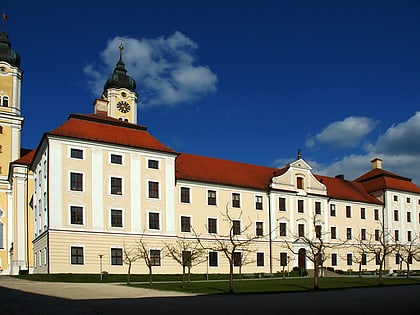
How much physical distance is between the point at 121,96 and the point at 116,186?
105 ft

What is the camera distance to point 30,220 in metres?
53.9

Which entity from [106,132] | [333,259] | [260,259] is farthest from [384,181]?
[106,132]

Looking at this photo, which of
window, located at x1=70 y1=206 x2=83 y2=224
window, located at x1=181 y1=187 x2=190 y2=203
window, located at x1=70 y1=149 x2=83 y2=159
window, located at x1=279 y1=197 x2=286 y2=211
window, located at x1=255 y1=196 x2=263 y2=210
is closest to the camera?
window, located at x1=70 y1=206 x2=83 y2=224

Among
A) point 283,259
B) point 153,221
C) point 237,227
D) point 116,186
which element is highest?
point 116,186

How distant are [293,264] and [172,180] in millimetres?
17737

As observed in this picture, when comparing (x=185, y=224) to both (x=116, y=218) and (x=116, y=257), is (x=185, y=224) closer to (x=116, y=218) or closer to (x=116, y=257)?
(x=116, y=218)

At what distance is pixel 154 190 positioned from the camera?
47656 millimetres

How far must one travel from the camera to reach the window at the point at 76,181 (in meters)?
43.3

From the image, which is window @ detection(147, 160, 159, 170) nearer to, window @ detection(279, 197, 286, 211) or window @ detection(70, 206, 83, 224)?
window @ detection(70, 206, 83, 224)

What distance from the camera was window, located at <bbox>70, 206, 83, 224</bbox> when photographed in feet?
140

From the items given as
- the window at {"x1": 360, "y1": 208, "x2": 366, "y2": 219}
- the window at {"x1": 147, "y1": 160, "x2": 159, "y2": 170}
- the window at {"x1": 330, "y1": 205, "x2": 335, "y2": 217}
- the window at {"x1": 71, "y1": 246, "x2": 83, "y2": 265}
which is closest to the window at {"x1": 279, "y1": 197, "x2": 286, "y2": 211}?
the window at {"x1": 330, "y1": 205, "x2": 335, "y2": 217}

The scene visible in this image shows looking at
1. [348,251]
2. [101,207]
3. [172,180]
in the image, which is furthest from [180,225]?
[348,251]

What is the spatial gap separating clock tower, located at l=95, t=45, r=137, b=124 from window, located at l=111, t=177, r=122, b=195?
94.2 ft

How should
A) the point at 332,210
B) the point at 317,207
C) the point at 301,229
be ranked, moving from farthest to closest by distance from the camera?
1. the point at 332,210
2. the point at 317,207
3. the point at 301,229
